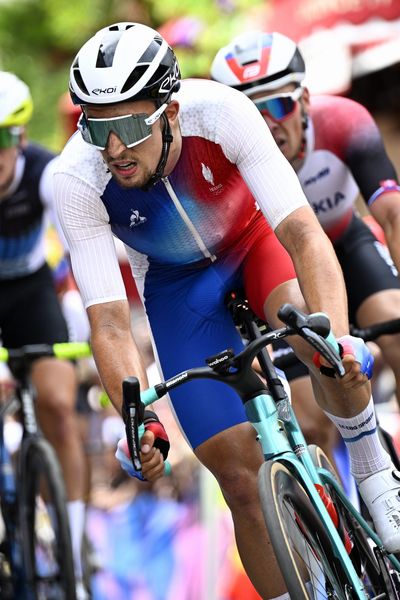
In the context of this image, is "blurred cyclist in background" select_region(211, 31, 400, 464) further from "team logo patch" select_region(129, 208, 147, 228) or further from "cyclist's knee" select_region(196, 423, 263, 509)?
"team logo patch" select_region(129, 208, 147, 228)

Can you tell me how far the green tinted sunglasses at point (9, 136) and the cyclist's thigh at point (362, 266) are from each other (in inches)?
77.8

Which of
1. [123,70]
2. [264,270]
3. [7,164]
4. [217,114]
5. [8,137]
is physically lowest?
[264,270]

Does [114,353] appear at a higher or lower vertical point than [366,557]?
higher

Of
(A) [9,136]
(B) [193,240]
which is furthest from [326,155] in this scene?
(A) [9,136]

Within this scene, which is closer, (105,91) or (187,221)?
(105,91)

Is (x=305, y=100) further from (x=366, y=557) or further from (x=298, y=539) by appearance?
(x=298, y=539)

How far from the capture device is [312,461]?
14.6 ft

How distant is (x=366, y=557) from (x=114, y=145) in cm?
172

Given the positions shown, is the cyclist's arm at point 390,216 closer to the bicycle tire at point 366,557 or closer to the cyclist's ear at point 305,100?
the cyclist's ear at point 305,100

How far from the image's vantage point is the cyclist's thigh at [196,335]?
4898 millimetres

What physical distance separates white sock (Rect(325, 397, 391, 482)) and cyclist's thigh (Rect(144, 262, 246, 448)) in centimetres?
55

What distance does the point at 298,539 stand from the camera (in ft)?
13.2

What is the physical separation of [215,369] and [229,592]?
4.09m

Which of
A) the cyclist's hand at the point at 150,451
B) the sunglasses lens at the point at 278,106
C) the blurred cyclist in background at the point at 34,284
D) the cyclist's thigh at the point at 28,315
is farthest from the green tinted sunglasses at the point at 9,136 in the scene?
the cyclist's hand at the point at 150,451
